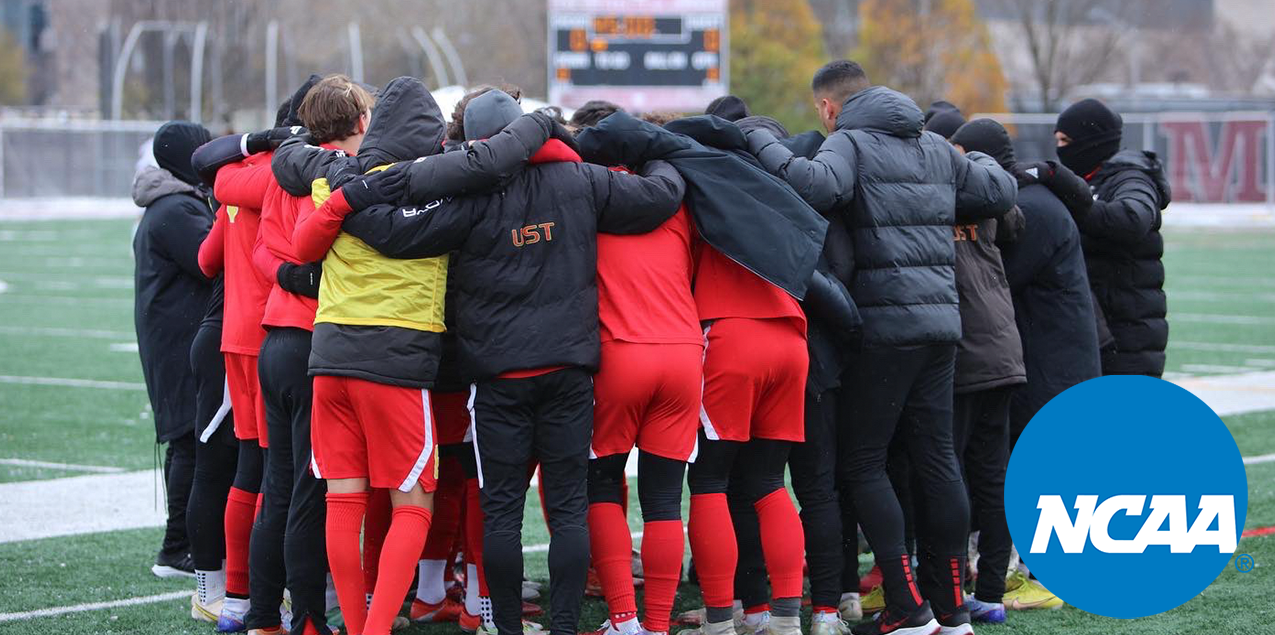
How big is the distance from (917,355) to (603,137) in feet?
4.44

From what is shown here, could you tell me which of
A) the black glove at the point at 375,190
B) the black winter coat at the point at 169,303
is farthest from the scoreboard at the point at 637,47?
the black glove at the point at 375,190

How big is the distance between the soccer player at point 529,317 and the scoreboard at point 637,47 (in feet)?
68.4

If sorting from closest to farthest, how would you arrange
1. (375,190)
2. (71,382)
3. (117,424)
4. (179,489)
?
(375,190) → (179,489) → (117,424) → (71,382)

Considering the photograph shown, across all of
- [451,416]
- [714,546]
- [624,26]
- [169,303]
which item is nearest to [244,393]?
[451,416]

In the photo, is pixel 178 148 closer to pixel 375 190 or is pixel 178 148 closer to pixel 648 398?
pixel 375 190

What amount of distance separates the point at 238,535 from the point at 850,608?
2350 mm

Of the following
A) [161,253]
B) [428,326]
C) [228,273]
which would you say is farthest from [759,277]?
[161,253]

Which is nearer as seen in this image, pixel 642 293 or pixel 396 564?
pixel 396 564

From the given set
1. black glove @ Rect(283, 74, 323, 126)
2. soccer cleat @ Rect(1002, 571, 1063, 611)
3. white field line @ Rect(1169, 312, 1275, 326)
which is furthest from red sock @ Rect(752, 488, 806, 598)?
white field line @ Rect(1169, 312, 1275, 326)

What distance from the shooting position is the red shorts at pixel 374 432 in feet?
15.5

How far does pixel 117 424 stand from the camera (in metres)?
10.6

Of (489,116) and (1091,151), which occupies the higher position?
(489,116)

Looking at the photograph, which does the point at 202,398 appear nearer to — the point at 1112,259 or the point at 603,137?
the point at 603,137

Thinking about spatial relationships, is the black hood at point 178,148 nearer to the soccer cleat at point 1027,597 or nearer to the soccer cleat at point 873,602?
the soccer cleat at point 873,602
